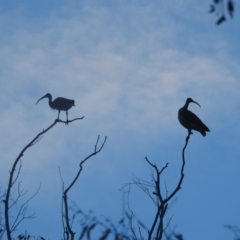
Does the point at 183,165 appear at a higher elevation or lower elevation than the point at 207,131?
lower

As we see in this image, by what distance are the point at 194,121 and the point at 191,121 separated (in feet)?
0.40

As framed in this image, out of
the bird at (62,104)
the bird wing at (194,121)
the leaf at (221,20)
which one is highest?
the bird at (62,104)

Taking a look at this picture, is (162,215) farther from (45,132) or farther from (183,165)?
(45,132)

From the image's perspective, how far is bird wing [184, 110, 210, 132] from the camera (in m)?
12.5

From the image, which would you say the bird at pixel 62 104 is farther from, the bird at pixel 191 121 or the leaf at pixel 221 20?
the leaf at pixel 221 20

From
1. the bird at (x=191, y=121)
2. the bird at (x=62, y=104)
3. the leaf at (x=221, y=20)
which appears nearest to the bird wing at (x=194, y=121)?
the bird at (x=191, y=121)

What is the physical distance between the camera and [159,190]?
611 centimetres

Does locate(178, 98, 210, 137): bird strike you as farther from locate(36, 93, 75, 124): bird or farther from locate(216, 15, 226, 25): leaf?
locate(216, 15, 226, 25): leaf

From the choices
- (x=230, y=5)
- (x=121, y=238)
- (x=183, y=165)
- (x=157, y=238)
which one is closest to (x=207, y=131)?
(x=183, y=165)

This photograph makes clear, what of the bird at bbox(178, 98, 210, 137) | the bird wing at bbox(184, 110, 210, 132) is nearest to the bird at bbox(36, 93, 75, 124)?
the bird at bbox(178, 98, 210, 137)

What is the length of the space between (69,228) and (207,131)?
312 inches

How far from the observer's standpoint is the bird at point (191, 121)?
12500 mm

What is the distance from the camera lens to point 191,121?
1312cm

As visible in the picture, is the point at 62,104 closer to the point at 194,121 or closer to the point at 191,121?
the point at 191,121
